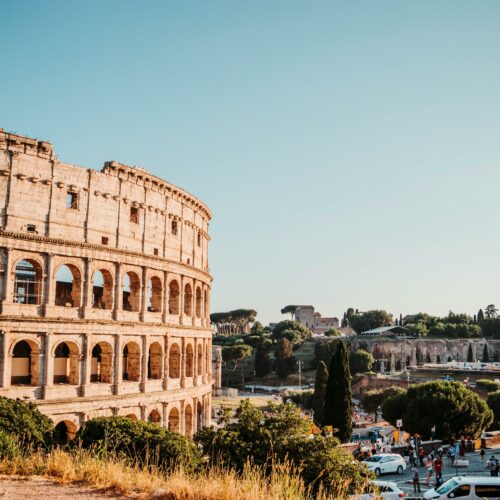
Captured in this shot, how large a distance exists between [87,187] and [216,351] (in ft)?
192

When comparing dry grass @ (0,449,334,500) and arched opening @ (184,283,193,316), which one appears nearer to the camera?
dry grass @ (0,449,334,500)

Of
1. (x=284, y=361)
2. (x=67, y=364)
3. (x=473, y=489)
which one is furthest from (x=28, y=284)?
(x=284, y=361)

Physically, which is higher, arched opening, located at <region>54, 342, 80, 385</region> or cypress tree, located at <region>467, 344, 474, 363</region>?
arched opening, located at <region>54, 342, 80, 385</region>

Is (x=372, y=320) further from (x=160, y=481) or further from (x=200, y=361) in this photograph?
(x=160, y=481)

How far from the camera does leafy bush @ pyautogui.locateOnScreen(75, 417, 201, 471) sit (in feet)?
48.7

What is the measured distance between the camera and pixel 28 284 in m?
26.1

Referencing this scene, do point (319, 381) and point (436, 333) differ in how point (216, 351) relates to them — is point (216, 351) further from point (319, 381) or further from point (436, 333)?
point (436, 333)

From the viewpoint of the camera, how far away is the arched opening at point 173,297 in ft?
101

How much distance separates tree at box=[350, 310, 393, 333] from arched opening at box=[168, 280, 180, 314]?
331 ft

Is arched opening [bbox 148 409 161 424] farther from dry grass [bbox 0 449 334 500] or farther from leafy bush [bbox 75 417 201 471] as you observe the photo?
dry grass [bbox 0 449 334 500]

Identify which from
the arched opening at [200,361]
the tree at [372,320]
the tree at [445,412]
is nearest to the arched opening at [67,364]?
the arched opening at [200,361]

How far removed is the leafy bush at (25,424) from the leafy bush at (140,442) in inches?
49.4

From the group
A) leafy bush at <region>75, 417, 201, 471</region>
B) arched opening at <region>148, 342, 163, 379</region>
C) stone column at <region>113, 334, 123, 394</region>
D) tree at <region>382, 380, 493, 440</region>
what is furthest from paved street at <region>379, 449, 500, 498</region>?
stone column at <region>113, 334, 123, 394</region>

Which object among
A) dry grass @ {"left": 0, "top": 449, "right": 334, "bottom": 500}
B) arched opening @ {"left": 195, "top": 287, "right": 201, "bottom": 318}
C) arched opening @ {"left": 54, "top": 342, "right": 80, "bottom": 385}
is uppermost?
arched opening @ {"left": 195, "top": 287, "right": 201, "bottom": 318}
